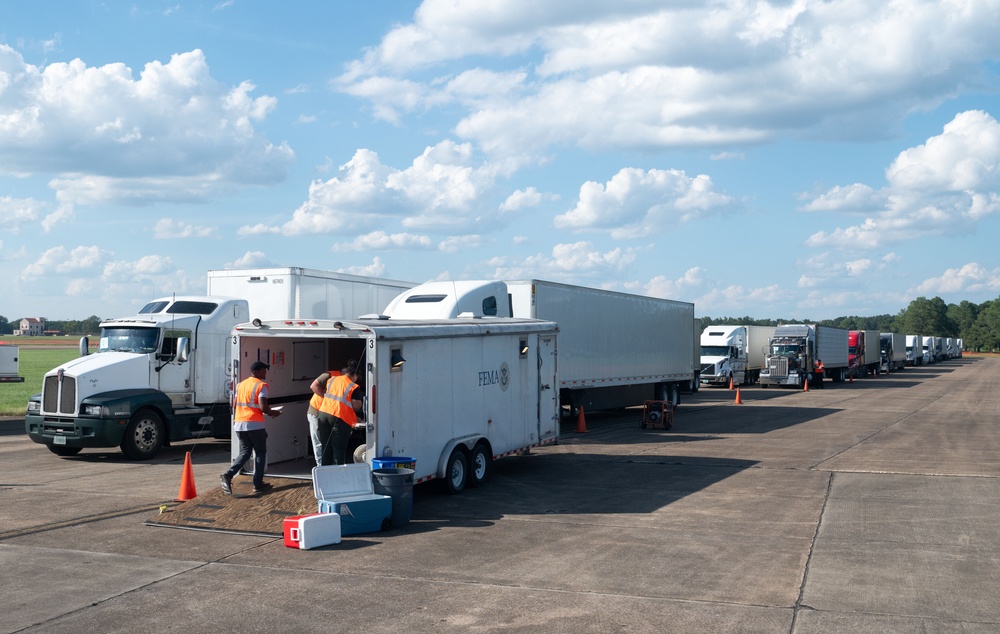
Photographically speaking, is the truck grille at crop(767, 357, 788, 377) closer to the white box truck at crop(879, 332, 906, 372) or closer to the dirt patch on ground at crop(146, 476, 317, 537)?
the white box truck at crop(879, 332, 906, 372)

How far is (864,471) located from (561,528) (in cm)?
759

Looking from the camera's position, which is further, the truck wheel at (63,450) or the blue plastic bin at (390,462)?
the truck wheel at (63,450)

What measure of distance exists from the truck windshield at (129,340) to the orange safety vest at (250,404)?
706 cm

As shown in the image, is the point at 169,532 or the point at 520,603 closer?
the point at 520,603

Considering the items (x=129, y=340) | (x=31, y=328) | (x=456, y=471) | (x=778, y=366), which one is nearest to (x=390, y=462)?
(x=456, y=471)

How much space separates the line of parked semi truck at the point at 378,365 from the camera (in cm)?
1234

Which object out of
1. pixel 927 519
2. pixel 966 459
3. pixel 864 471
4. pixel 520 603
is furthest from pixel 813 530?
pixel 966 459

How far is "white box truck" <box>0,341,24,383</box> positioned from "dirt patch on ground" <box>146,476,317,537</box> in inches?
783

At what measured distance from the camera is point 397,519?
1101 cm

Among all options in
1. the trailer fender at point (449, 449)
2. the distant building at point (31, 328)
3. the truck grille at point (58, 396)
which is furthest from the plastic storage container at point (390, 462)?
the distant building at point (31, 328)

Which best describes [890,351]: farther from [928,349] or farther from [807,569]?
[807,569]

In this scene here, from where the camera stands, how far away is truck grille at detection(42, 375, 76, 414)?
17.2 m

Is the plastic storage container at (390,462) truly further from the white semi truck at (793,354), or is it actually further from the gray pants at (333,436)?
the white semi truck at (793,354)

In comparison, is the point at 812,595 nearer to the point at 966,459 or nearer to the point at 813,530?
the point at 813,530
